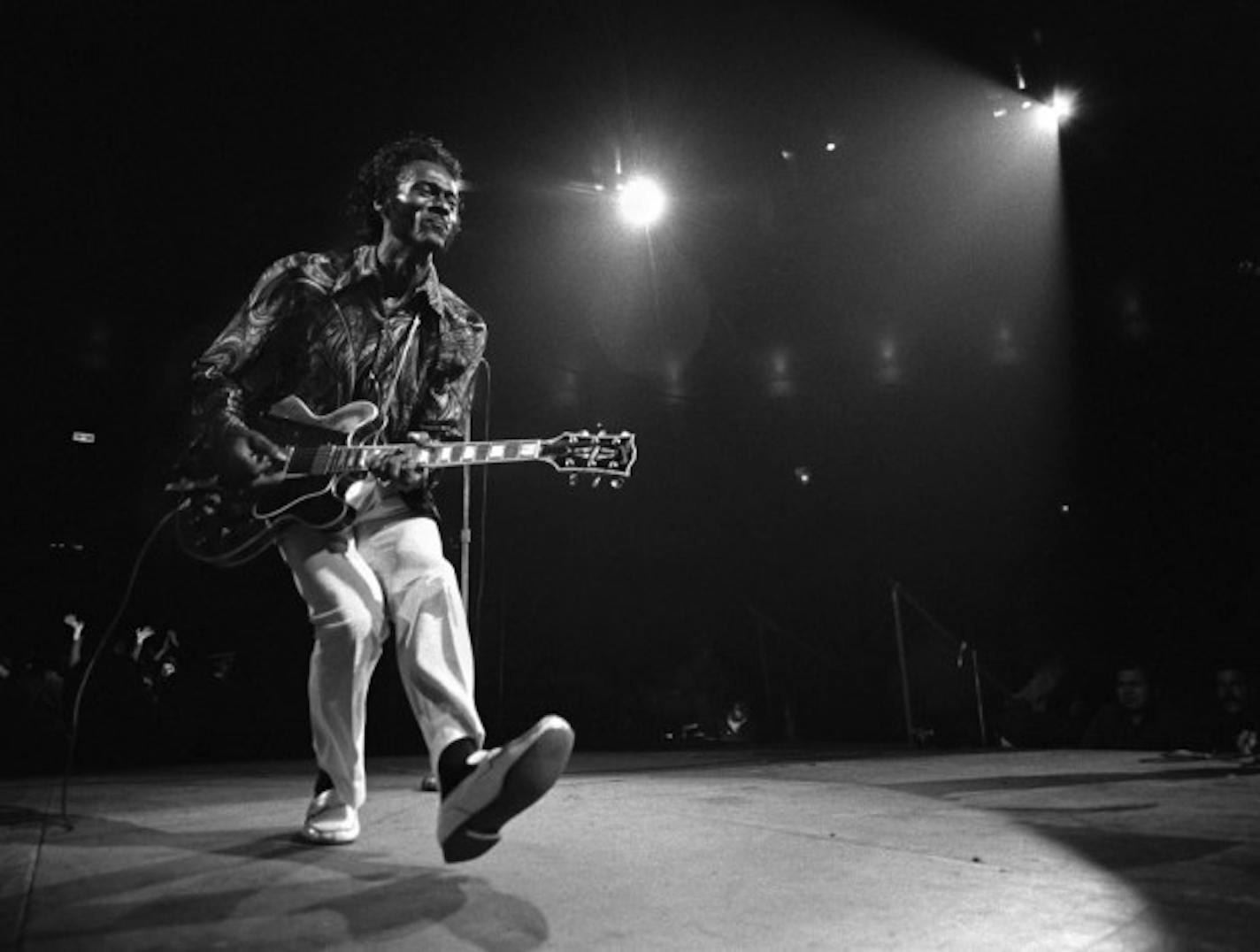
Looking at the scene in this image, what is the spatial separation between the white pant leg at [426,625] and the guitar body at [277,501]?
15 centimetres

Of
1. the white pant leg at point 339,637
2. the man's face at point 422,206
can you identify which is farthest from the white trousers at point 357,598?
the man's face at point 422,206

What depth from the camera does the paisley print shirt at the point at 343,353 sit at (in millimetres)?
2689

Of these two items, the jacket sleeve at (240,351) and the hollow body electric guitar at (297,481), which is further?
the jacket sleeve at (240,351)

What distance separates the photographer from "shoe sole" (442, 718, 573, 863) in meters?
1.82

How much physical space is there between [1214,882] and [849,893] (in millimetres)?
846

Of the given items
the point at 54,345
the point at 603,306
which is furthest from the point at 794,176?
the point at 54,345

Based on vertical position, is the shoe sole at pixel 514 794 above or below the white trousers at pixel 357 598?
below

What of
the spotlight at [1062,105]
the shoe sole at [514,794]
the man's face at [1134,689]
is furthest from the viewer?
the spotlight at [1062,105]

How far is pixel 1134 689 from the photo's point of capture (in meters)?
6.97

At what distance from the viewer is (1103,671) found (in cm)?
962

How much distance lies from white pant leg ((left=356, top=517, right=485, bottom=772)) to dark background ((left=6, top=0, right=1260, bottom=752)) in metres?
5.40

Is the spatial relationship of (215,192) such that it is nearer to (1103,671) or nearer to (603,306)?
(603,306)

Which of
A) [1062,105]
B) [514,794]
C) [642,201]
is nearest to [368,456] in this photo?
[514,794]

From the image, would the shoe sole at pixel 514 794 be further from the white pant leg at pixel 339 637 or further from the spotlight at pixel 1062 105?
the spotlight at pixel 1062 105
